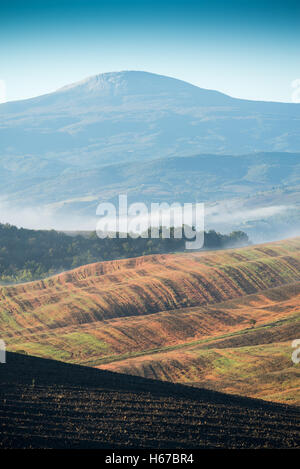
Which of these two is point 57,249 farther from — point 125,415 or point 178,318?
point 125,415

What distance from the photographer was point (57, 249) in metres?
116

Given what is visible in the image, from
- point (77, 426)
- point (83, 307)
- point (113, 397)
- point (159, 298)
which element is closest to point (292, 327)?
point (159, 298)

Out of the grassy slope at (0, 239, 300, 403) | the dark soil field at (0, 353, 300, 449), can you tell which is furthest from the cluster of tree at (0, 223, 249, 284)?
the dark soil field at (0, 353, 300, 449)

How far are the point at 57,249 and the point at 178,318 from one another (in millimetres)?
54593

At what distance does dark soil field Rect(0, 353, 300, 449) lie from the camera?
27.1 metres

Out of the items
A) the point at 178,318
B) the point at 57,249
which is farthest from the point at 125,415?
the point at 57,249

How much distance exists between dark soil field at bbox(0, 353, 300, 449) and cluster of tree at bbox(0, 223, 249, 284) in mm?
67639

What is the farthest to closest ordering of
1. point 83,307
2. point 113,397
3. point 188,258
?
point 188,258 → point 83,307 → point 113,397

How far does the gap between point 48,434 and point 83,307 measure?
4221 cm

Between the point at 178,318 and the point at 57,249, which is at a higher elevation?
the point at 57,249

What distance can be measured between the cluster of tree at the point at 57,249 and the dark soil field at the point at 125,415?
67639 millimetres

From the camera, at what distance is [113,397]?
3350 centimetres

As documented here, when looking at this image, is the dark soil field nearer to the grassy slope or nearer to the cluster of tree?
the grassy slope
